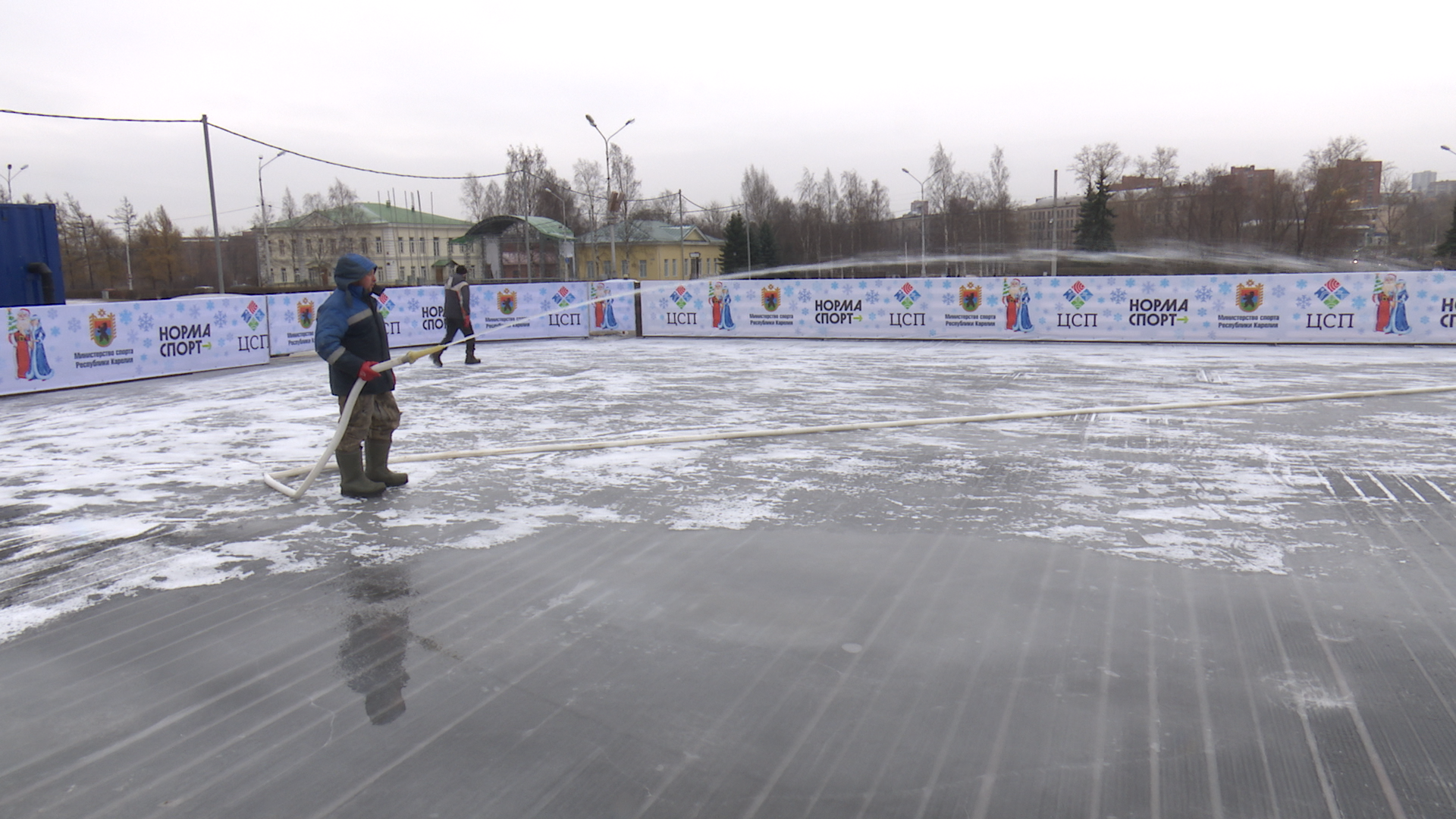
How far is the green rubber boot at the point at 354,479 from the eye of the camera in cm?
680

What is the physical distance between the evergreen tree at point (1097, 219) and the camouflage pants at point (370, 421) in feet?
216

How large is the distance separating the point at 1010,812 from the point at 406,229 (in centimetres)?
10675

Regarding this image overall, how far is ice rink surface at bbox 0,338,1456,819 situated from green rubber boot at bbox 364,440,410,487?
0.12m

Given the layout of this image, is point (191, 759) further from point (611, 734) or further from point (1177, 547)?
point (1177, 547)

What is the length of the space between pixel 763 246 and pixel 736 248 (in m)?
2.56

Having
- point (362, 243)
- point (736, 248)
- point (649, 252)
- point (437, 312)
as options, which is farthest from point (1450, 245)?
point (362, 243)

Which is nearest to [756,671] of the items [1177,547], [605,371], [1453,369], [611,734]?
[611,734]

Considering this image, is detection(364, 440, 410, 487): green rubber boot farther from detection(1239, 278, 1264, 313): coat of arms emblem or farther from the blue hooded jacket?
detection(1239, 278, 1264, 313): coat of arms emblem

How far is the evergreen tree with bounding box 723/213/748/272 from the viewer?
242 feet

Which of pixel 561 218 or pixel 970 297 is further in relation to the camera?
pixel 561 218

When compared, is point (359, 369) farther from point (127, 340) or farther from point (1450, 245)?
point (1450, 245)

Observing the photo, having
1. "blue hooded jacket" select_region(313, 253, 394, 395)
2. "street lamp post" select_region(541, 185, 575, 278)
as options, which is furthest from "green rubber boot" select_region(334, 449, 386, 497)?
"street lamp post" select_region(541, 185, 575, 278)

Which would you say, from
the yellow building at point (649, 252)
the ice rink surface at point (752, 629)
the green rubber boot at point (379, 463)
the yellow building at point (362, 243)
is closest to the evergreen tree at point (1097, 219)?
the yellow building at point (649, 252)

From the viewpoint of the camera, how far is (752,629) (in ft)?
14.0
